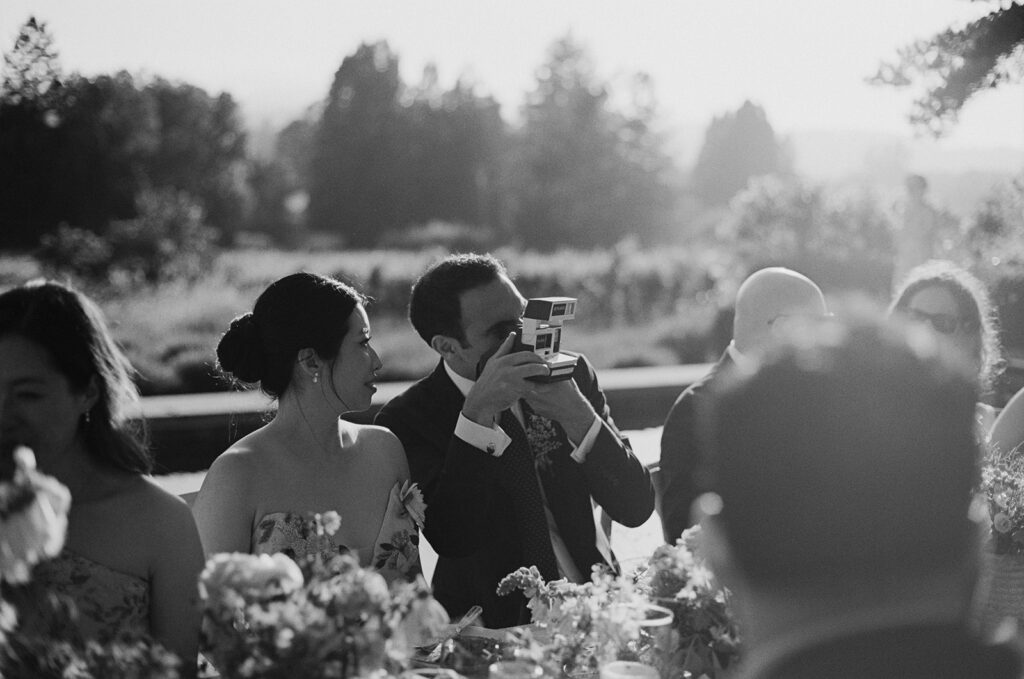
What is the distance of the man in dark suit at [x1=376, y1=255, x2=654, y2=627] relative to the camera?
2672 millimetres

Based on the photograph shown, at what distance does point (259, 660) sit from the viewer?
4.56 feet

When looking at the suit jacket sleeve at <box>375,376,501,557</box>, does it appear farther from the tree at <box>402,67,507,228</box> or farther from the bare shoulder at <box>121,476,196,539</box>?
the tree at <box>402,67,507,228</box>

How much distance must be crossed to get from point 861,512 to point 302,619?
74 centimetres

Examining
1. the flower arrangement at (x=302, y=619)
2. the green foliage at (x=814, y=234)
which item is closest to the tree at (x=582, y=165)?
the green foliage at (x=814, y=234)

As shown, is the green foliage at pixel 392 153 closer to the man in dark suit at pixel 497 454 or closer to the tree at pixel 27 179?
the tree at pixel 27 179

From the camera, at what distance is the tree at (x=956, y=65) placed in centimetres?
544

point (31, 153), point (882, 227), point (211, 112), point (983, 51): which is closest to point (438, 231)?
point (211, 112)

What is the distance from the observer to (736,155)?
197 ft

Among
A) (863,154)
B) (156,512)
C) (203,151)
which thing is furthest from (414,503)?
(863,154)

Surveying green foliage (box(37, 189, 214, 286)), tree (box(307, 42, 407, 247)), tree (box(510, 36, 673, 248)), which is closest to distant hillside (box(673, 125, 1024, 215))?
tree (box(510, 36, 673, 248))

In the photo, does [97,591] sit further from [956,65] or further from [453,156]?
[453,156]

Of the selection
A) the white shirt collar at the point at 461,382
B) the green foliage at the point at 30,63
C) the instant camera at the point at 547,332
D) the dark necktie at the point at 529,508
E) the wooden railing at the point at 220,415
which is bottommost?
the wooden railing at the point at 220,415

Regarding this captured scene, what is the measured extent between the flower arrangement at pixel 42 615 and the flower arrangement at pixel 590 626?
2.18 ft

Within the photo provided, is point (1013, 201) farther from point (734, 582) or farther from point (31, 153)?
point (31, 153)
